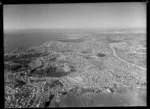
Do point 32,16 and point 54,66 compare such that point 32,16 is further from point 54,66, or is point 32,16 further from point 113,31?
point 113,31

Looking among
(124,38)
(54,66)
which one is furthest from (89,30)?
(54,66)

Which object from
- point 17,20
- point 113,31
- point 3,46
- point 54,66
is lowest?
point 54,66

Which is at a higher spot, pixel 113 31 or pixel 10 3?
pixel 10 3

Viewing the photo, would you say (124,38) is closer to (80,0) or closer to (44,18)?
(80,0)

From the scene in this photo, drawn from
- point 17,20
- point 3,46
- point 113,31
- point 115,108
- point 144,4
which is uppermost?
point 144,4

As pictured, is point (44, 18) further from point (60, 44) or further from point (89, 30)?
point (89, 30)

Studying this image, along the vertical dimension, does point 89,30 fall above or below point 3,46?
above

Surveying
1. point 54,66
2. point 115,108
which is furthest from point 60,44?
point 115,108
